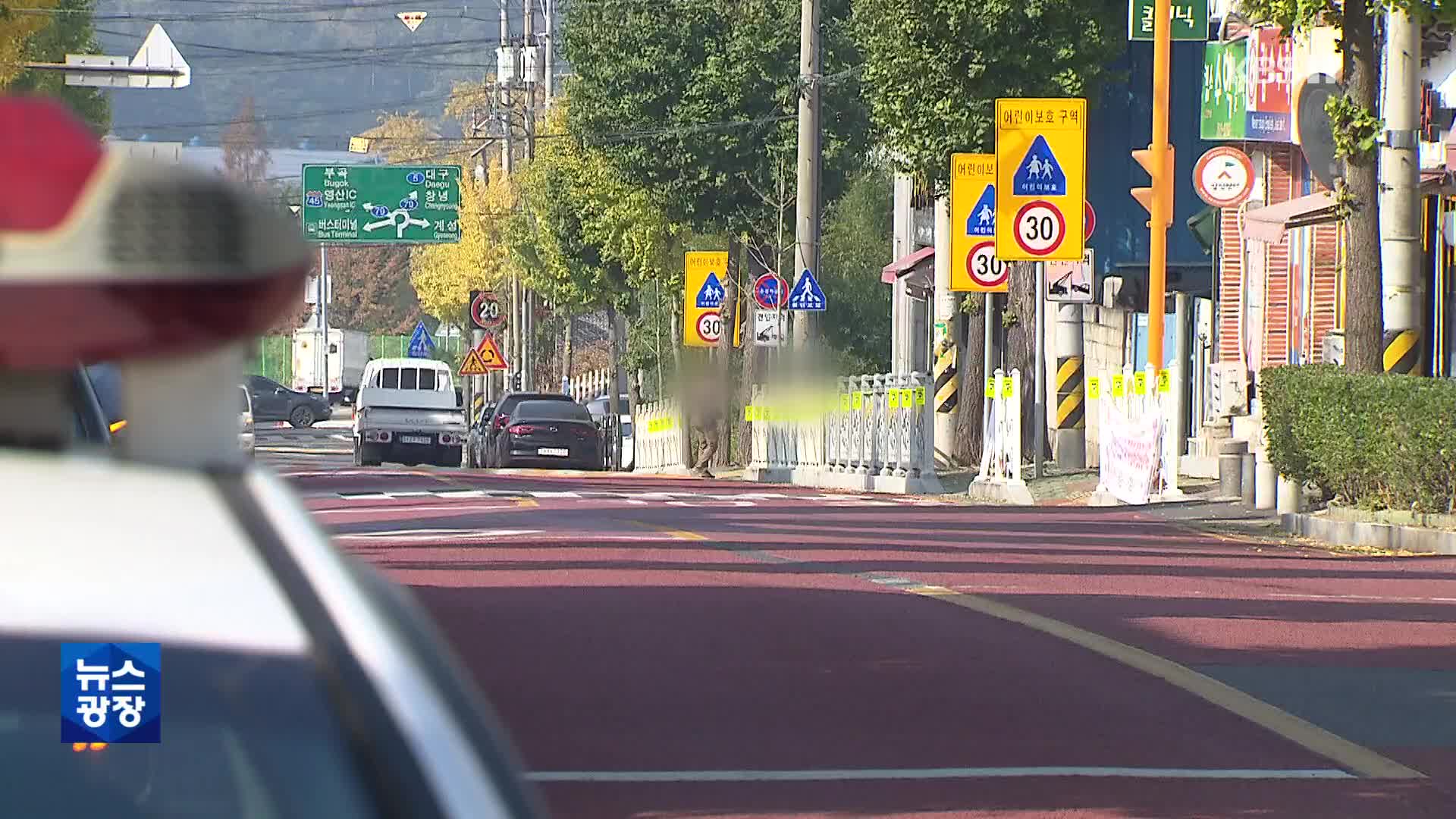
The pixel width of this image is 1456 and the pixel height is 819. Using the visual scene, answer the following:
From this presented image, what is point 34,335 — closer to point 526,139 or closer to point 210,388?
point 210,388

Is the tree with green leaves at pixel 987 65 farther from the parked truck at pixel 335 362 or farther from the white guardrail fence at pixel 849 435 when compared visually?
the parked truck at pixel 335 362

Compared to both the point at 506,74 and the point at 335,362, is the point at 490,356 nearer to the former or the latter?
the point at 506,74

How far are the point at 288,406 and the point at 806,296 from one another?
48548 millimetres

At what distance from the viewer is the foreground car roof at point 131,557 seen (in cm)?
146

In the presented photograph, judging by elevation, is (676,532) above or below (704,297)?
below

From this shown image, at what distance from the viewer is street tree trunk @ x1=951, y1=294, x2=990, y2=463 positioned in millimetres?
36906

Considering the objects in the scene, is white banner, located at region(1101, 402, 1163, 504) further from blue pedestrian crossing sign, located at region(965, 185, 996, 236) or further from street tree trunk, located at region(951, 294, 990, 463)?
street tree trunk, located at region(951, 294, 990, 463)

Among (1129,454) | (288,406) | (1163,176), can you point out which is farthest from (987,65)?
(288,406)

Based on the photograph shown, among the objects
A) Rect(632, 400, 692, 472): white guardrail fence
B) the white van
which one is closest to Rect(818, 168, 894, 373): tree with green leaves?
Rect(632, 400, 692, 472): white guardrail fence

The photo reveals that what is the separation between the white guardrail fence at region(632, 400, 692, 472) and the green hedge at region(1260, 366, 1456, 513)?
27179 millimetres

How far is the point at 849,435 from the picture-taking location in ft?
110

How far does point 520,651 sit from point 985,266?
20197 millimetres

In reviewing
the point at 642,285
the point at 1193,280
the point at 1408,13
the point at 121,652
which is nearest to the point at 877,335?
the point at 642,285

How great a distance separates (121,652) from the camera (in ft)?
4.98
